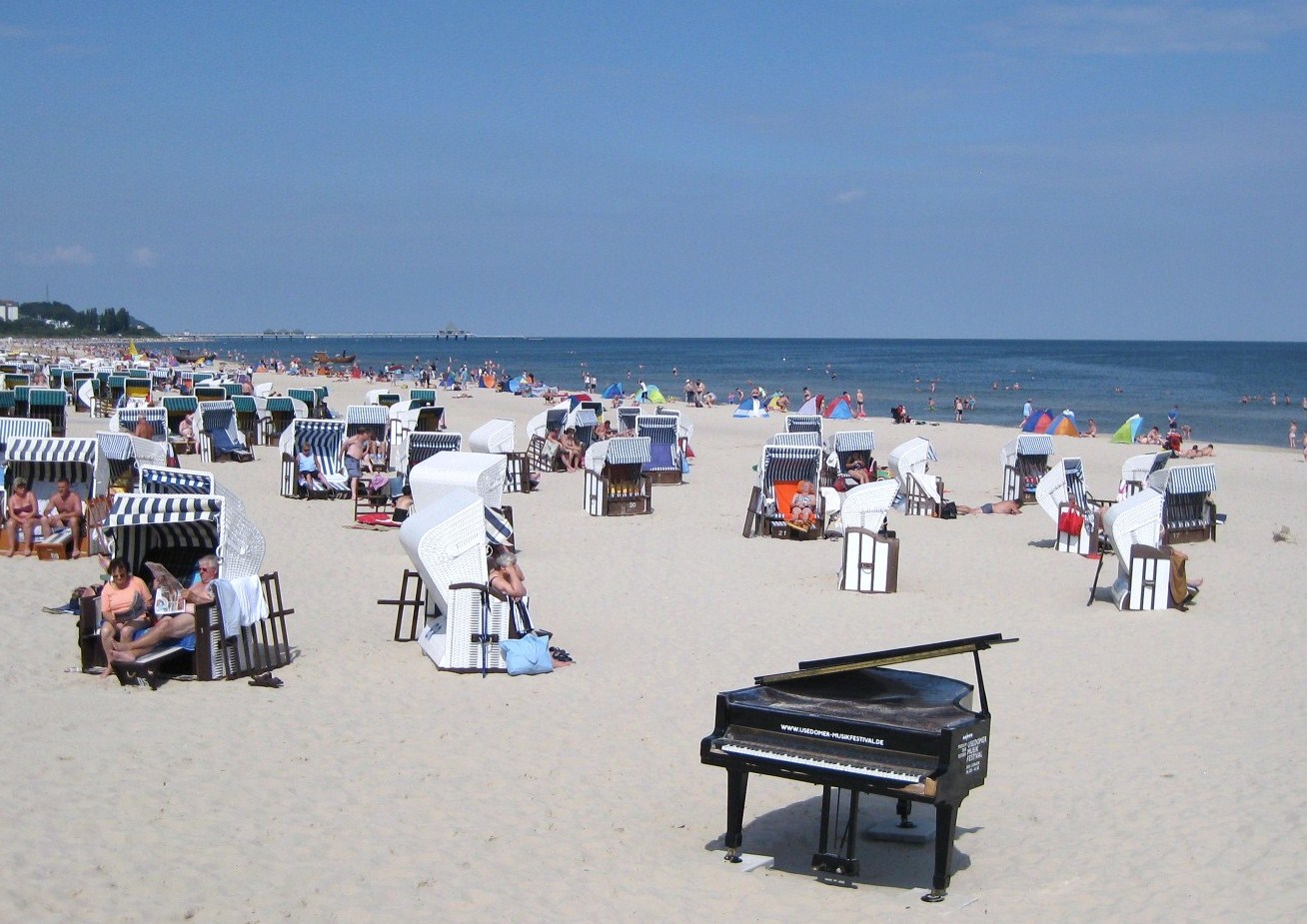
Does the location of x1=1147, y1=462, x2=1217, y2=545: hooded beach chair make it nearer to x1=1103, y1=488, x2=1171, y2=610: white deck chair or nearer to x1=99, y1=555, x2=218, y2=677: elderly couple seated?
x1=1103, y1=488, x2=1171, y2=610: white deck chair

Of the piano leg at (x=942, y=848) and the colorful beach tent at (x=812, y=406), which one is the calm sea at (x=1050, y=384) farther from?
the piano leg at (x=942, y=848)

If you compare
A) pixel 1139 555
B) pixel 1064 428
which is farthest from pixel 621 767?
pixel 1064 428

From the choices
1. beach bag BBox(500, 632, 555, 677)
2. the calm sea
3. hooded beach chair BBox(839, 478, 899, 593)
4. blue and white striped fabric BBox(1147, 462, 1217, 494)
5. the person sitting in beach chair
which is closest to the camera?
beach bag BBox(500, 632, 555, 677)

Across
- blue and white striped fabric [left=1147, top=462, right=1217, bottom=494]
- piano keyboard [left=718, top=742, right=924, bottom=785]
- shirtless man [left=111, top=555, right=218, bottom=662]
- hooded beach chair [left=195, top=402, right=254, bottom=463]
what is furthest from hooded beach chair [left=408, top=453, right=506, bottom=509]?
hooded beach chair [left=195, top=402, right=254, bottom=463]

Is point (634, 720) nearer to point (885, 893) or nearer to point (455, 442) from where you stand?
point (885, 893)

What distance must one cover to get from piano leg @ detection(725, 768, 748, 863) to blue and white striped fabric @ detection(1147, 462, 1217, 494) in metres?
11.5

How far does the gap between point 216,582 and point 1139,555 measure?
25.4 feet

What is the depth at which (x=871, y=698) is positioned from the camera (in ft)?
18.9

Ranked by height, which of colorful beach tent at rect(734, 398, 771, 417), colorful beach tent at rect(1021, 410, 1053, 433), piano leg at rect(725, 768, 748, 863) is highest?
colorful beach tent at rect(1021, 410, 1053, 433)

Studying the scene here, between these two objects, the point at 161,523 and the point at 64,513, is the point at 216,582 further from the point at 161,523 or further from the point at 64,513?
the point at 64,513

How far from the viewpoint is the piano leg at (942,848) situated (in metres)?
5.32

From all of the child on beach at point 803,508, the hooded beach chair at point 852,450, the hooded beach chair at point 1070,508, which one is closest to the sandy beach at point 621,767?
the hooded beach chair at point 1070,508

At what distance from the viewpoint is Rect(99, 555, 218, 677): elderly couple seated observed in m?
8.26

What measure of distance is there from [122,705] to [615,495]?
978cm
